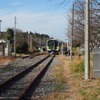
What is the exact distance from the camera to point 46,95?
43.7 feet

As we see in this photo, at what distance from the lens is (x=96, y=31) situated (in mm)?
26188

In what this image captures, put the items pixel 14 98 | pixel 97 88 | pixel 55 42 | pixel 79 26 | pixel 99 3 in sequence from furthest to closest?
pixel 55 42 < pixel 79 26 < pixel 99 3 < pixel 97 88 < pixel 14 98

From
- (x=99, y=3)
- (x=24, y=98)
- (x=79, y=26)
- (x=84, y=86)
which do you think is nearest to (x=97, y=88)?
(x=84, y=86)

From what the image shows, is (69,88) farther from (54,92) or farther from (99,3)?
(99,3)

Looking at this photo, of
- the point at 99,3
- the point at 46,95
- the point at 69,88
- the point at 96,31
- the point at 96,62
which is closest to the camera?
the point at 46,95

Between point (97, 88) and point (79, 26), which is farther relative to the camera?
point (79, 26)

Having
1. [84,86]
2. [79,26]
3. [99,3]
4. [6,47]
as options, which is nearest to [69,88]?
[84,86]

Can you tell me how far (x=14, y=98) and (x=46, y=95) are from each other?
1.47m

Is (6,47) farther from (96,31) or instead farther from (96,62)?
(96,62)

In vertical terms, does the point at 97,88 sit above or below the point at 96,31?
below

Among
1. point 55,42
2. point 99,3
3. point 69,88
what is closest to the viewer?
point 69,88

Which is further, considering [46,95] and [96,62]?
[96,62]

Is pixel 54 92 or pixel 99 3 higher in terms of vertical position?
pixel 99 3

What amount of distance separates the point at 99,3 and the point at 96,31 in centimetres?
414
